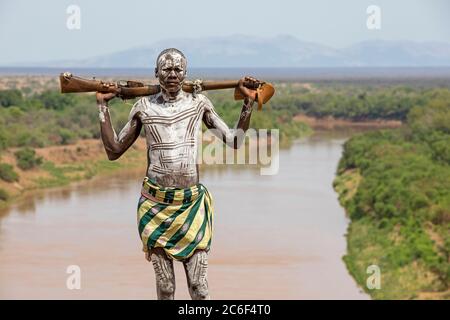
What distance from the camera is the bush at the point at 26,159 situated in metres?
40.5

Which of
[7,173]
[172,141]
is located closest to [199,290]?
[172,141]

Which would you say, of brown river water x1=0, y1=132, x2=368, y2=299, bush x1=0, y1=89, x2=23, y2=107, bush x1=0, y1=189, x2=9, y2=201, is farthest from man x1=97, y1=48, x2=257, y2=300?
bush x1=0, y1=89, x2=23, y2=107

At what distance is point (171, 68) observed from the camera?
4.92 m

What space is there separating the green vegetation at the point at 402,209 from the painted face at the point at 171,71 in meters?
16.9

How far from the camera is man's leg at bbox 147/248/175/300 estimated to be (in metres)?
5.04

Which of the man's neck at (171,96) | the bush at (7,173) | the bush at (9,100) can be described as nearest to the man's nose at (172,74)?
the man's neck at (171,96)

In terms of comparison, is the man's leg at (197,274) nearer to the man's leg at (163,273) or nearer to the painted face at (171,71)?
the man's leg at (163,273)

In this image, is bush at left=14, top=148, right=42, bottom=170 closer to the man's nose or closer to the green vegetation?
the green vegetation

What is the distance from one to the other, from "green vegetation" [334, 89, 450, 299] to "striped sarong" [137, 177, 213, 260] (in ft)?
55.1

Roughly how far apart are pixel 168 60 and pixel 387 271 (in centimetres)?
1979

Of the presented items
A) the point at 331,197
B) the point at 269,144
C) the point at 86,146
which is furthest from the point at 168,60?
the point at 269,144
